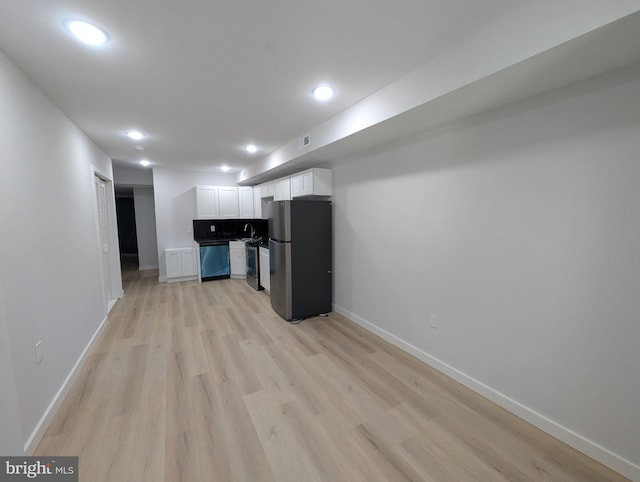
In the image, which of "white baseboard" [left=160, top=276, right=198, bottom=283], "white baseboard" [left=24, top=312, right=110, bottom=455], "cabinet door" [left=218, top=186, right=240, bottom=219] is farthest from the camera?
"cabinet door" [left=218, top=186, right=240, bottom=219]

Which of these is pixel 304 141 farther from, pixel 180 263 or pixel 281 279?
pixel 180 263

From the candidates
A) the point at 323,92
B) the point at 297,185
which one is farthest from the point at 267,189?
the point at 323,92

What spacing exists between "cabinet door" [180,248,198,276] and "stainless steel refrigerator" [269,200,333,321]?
299cm

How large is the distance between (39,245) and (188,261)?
4106 millimetres

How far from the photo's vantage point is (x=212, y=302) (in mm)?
4371

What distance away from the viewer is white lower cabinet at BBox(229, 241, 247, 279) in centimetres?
585

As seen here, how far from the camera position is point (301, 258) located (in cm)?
357

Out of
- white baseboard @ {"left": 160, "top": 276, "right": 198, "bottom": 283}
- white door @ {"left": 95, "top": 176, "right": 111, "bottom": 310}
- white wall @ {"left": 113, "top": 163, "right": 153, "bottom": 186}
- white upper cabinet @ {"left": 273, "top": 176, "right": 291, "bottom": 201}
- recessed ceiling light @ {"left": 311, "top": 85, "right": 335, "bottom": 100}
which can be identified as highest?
recessed ceiling light @ {"left": 311, "top": 85, "right": 335, "bottom": 100}

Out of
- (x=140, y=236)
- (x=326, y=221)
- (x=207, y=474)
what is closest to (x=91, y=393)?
(x=207, y=474)

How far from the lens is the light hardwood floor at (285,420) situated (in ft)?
4.87

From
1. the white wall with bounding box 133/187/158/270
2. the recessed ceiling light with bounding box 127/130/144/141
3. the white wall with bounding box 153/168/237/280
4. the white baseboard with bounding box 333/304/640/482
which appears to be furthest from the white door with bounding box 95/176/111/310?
the white baseboard with bounding box 333/304/640/482

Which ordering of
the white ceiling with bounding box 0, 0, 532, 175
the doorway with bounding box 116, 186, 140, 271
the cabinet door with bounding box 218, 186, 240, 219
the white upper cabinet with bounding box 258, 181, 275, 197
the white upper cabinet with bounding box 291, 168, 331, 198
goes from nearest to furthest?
1. the white ceiling with bounding box 0, 0, 532, 175
2. the white upper cabinet with bounding box 291, 168, 331, 198
3. the white upper cabinet with bounding box 258, 181, 275, 197
4. the cabinet door with bounding box 218, 186, 240, 219
5. the doorway with bounding box 116, 186, 140, 271

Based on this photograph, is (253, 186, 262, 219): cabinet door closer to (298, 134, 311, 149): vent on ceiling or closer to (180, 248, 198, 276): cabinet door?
(180, 248, 198, 276): cabinet door

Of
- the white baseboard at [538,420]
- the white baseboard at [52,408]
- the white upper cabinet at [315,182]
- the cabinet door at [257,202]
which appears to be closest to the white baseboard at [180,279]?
the cabinet door at [257,202]
